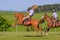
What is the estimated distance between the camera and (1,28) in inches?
1089

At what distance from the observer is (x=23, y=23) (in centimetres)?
1819

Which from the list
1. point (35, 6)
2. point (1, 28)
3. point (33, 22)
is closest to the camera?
point (35, 6)

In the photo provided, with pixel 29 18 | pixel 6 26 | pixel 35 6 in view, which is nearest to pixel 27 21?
pixel 29 18

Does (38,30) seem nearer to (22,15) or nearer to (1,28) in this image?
(22,15)

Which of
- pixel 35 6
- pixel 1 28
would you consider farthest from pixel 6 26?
pixel 35 6

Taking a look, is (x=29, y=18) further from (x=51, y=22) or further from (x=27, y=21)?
(x=51, y=22)

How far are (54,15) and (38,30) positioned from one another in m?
1.92

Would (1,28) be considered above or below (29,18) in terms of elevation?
below

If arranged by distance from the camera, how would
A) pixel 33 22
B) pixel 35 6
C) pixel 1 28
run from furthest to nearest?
pixel 1 28 < pixel 33 22 < pixel 35 6

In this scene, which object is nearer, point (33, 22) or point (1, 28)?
point (33, 22)

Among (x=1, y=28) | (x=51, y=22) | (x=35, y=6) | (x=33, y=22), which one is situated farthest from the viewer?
(x=1, y=28)

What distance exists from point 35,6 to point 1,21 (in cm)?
1119

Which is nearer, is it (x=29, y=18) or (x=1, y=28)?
(x=29, y=18)

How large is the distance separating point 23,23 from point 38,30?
143 cm
